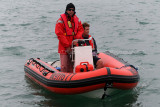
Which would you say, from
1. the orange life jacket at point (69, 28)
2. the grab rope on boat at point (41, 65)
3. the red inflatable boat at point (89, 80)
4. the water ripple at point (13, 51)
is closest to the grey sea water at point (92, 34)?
the water ripple at point (13, 51)

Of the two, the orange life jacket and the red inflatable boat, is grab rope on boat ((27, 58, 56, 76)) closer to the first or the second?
the red inflatable boat

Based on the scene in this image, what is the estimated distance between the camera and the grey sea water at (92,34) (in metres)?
6.63

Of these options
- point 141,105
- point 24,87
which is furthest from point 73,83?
point 24,87

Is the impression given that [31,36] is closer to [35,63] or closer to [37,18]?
[37,18]

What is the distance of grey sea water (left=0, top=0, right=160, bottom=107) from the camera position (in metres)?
6.63

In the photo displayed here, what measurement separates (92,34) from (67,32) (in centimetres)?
619

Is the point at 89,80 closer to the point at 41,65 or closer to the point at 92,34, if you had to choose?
the point at 41,65

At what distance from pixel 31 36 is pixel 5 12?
18.1ft

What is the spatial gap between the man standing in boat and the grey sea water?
75 centimetres

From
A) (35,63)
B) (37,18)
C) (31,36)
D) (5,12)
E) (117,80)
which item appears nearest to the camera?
(117,80)

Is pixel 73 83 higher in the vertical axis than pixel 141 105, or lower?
higher

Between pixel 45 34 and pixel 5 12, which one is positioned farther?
pixel 5 12

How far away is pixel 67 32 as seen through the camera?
21.6 feet

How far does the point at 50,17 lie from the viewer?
1579 cm
